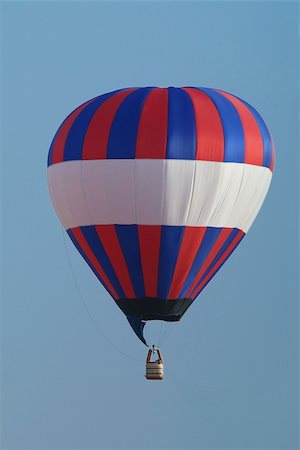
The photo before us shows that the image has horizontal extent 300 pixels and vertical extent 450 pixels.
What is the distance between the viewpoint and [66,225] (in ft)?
197

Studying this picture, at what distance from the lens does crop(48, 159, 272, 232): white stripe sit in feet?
193

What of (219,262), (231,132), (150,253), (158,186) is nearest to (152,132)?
(158,186)

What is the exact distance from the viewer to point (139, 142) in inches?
2317

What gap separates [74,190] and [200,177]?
79.1 inches

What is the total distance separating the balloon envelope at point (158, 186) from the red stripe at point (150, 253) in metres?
0.02

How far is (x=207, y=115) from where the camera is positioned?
59125mm

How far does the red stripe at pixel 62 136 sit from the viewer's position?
5972 centimetres

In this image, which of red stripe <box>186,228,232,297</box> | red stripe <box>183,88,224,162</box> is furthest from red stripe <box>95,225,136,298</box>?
red stripe <box>183,88,224,162</box>

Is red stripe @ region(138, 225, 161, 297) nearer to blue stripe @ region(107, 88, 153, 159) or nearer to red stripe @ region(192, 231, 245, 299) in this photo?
red stripe @ region(192, 231, 245, 299)

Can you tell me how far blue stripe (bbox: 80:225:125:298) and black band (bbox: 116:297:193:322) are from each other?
9.7 inches

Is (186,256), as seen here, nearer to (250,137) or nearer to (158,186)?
(158,186)

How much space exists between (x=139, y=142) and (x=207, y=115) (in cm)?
116

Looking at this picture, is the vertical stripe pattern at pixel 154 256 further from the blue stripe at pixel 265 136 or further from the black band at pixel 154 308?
the blue stripe at pixel 265 136

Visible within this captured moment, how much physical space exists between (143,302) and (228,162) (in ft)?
8.35
